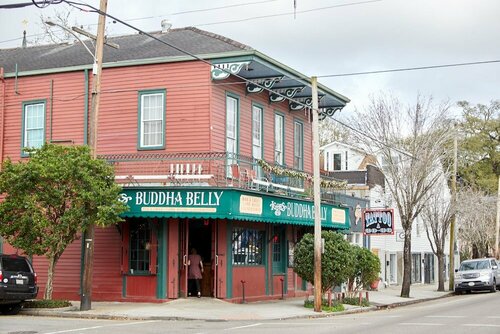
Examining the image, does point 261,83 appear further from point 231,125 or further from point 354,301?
point 354,301

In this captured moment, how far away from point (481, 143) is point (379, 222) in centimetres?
3786

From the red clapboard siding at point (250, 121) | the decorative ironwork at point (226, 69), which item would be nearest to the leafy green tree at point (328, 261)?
the red clapboard siding at point (250, 121)

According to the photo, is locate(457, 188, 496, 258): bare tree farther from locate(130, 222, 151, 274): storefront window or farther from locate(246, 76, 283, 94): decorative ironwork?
locate(130, 222, 151, 274): storefront window

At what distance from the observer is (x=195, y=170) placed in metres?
23.5

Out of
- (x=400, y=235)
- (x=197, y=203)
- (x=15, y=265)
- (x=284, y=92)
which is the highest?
(x=284, y=92)

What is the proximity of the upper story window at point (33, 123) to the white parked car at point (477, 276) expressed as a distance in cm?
2243

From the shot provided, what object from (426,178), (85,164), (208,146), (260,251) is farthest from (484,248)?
(85,164)

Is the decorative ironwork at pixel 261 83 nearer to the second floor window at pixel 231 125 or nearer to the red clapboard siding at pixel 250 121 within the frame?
the red clapboard siding at pixel 250 121

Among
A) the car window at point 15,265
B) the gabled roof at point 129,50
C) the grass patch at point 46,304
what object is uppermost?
the gabled roof at point 129,50

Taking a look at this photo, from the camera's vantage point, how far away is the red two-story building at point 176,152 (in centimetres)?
2359

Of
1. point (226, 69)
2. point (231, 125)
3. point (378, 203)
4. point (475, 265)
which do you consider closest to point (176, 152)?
point (231, 125)

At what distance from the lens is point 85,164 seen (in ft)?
70.0

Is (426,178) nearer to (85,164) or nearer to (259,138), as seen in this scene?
(259,138)

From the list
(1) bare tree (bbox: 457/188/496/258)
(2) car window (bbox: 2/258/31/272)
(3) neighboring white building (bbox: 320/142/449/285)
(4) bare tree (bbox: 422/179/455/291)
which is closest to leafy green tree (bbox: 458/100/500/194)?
(1) bare tree (bbox: 457/188/496/258)
